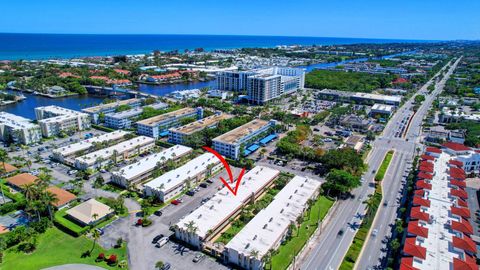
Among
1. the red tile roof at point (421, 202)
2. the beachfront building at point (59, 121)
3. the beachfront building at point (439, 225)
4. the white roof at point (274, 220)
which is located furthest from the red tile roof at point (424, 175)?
the beachfront building at point (59, 121)

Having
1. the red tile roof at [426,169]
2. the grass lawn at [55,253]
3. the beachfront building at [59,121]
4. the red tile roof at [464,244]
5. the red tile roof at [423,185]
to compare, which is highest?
the beachfront building at [59,121]

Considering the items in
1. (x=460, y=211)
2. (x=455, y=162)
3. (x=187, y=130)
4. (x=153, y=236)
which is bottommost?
(x=153, y=236)

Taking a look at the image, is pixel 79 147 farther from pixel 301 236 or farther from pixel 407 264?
pixel 407 264

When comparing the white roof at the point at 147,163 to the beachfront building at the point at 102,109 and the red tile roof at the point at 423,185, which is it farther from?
the red tile roof at the point at 423,185

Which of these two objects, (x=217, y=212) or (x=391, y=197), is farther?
(x=391, y=197)

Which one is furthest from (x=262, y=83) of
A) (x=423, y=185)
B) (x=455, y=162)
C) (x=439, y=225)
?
(x=439, y=225)

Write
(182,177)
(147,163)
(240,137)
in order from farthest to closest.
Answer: (240,137), (147,163), (182,177)

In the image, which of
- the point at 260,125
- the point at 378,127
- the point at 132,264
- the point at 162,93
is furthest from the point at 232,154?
the point at 162,93
